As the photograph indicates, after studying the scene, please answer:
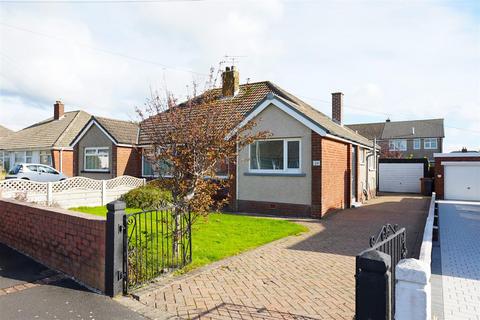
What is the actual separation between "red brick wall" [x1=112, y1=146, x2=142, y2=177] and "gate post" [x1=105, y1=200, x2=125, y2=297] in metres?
15.4

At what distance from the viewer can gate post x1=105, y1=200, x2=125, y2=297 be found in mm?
4910

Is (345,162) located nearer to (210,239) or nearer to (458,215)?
(458,215)

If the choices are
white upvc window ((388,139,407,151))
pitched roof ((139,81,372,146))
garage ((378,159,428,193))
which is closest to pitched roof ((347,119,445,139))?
white upvc window ((388,139,407,151))

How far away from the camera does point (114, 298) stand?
4.86 meters

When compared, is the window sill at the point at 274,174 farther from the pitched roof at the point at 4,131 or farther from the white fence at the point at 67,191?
the pitched roof at the point at 4,131

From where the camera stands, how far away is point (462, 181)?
21.6 metres

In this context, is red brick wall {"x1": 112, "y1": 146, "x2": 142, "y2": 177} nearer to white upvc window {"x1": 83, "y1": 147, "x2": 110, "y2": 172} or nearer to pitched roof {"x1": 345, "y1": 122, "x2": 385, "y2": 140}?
white upvc window {"x1": 83, "y1": 147, "x2": 110, "y2": 172}

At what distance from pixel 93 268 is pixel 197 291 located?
1.67m

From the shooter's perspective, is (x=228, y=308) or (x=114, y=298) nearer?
(x=228, y=308)

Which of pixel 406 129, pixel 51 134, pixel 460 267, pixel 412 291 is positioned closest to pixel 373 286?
pixel 412 291

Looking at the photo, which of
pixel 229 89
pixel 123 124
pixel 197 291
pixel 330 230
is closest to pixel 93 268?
pixel 197 291

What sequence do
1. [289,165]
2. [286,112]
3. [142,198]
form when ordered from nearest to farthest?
[286,112], [289,165], [142,198]

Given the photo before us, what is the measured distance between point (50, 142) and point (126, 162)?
11302 mm

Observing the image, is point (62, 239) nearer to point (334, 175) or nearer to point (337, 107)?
point (334, 175)
